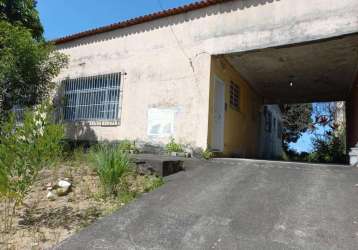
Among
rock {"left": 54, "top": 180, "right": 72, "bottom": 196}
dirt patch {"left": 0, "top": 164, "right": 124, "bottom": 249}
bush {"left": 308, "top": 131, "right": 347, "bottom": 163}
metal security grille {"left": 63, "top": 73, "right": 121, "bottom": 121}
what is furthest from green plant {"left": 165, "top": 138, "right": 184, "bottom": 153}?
bush {"left": 308, "top": 131, "right": 347, "bottom": 163}

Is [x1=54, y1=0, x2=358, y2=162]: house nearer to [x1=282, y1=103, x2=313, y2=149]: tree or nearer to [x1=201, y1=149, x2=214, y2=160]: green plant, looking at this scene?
[x1=201, y1=149, x2=214, y2=160]: green plant

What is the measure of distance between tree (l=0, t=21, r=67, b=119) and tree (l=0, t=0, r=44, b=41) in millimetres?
1805

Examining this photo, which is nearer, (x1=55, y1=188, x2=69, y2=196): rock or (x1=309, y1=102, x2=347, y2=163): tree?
(x1=55, y1=188, x2=69, y2=196): rock

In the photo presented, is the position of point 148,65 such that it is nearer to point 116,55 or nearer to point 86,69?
point 116,55

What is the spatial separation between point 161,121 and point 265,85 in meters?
5.40

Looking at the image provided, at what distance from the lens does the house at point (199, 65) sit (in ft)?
23.7

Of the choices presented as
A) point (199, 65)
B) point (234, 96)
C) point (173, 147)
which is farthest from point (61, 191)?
point (234, 96)

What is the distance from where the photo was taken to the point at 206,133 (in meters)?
7.64

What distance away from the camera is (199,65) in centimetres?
803

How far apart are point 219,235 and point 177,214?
0.80 metres

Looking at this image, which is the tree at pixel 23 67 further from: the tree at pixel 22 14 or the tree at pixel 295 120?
the tree at pixel 295 120

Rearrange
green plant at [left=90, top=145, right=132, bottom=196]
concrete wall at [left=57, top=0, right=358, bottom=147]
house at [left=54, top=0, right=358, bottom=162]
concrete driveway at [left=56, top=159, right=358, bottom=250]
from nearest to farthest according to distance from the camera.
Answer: concrete driveway at [left=56, top=159, right=358, bottom=250]
green plant at [left=90, top=145, right=132, bottom=196]
concrete wall at [left=57, top=0, right=358, bottom=147]
house at [left=54, top=0, right=358, bottom=162]

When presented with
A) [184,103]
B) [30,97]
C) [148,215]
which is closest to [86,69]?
[30,97]

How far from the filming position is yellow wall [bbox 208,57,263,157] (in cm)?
852
